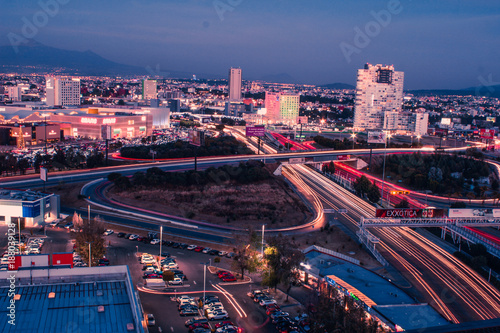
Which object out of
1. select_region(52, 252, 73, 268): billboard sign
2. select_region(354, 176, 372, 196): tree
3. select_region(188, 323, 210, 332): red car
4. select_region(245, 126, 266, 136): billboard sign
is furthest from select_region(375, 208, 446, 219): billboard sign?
select_region(245, 126, 266, 136): billboard sign

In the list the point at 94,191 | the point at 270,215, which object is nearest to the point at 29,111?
the point at 94,191

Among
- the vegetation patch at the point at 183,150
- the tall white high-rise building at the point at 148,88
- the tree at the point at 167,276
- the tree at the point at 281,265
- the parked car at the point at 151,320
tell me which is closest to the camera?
the parked car at the point at 151,320

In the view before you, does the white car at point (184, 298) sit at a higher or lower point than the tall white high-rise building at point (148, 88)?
lower

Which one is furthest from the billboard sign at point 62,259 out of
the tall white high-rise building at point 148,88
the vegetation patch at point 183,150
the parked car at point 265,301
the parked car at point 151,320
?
the tall white high-rise building at point 148,88

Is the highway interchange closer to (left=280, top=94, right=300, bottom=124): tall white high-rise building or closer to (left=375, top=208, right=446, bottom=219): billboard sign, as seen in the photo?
(left=375, top=208, right=446, bottom=219): billboard sign

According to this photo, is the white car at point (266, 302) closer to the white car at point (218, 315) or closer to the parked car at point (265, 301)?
the parked car at point (265, 301)

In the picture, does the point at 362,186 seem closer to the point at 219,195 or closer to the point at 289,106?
the point at 219,195

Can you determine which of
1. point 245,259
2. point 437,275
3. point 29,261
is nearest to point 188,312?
point 245,259

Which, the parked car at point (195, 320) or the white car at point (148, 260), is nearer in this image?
the parked car at point (195, 320)
